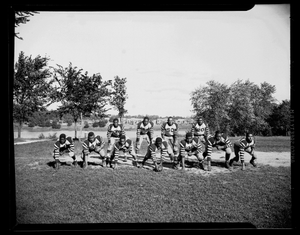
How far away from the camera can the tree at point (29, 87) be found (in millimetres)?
5515

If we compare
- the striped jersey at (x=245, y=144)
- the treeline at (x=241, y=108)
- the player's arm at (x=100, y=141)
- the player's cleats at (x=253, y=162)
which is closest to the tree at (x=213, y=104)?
the treeline at (x=241, y=108)

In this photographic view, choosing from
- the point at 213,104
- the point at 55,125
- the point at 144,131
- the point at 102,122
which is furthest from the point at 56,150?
the point at 213,104

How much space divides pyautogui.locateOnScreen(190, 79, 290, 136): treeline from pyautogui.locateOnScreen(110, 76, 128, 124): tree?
1788mm

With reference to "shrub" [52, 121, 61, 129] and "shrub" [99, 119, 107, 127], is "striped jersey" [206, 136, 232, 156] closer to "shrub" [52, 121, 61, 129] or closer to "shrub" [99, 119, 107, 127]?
"shrub" [99, 119, 107, 127]

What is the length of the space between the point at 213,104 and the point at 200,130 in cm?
89

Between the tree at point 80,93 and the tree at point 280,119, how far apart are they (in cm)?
446

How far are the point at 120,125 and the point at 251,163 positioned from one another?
13.2ft

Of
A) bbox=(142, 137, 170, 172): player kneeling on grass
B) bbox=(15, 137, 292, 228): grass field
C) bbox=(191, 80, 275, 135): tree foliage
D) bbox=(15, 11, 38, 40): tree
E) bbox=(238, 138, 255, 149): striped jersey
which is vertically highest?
bbox=(15, 11, 38, 40): tree

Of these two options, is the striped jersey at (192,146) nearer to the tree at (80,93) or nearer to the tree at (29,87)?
the tree at (80,93)

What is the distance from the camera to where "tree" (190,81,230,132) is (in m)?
5.69

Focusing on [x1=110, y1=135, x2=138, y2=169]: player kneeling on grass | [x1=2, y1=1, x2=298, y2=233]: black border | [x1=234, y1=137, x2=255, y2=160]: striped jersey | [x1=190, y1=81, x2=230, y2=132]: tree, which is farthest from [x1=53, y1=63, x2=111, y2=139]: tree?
[x1=234, y1=137, x2=255, y2=160]: striped jersey
